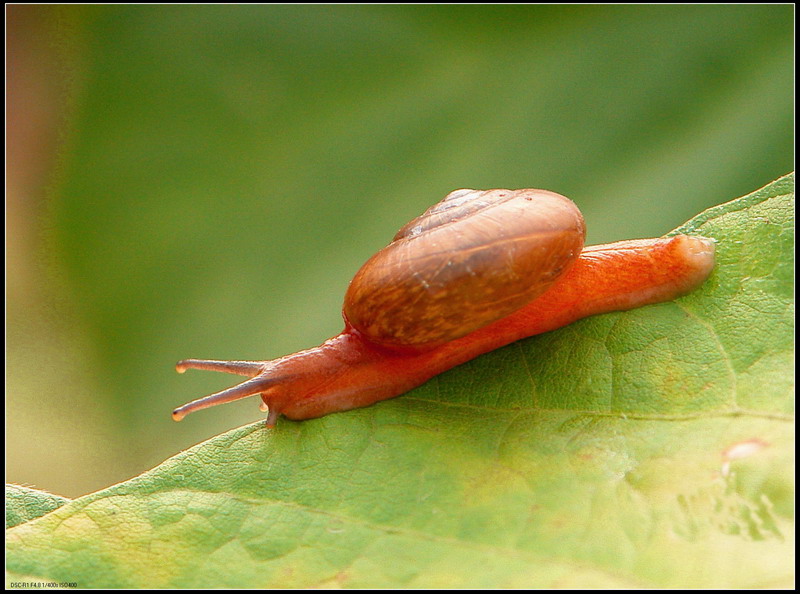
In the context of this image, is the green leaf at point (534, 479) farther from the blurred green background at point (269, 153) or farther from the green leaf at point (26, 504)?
the blurred green background at point (269, 153)

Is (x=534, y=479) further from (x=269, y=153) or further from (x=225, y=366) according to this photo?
(x=269, y=153)

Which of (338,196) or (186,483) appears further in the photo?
(338,196)

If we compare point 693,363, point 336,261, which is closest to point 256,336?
point 336,261

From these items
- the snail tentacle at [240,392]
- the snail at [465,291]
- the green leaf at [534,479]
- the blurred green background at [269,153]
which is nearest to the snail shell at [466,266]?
the snail at [465,291]

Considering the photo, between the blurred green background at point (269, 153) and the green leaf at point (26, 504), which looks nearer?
the green leaf at point (26, 504)

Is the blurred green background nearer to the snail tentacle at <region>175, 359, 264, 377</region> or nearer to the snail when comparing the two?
the snail tentacle at <region>175, 359, 264, 377</region>

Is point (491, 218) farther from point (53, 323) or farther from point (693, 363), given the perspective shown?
point (53, 323)
